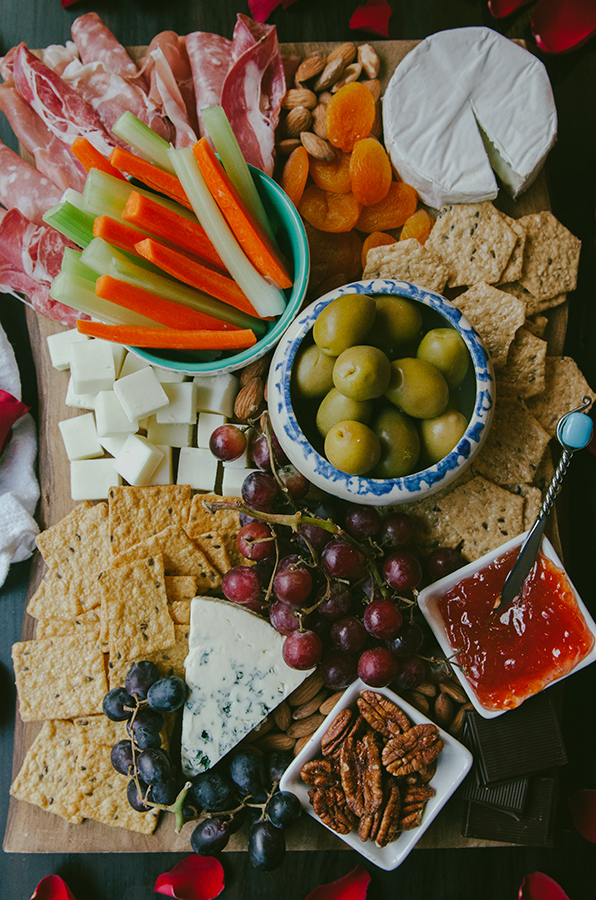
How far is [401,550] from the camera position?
4.30ft

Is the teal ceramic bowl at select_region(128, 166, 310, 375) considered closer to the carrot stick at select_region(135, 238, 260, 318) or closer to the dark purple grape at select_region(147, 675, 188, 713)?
the carrot stick at select_region(135, 238, 260, 318)

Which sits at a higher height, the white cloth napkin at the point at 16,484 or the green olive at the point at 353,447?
the green olive at the point at 353,447

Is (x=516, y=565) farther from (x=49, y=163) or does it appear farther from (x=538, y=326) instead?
(x=49, y=163)

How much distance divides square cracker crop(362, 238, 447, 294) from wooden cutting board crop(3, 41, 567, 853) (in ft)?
0.98

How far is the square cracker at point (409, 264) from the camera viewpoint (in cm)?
134

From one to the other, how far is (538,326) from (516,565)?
58 cm

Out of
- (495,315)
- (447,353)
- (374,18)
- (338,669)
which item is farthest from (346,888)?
(374,18)

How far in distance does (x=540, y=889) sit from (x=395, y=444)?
4.07 ft

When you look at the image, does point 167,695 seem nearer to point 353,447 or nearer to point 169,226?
point 353,447

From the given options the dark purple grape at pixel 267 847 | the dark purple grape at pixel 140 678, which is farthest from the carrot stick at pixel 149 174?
the dark purple grape at pixel 267 847

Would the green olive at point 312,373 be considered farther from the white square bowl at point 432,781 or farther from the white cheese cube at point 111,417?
the white square bowl at point 432,781

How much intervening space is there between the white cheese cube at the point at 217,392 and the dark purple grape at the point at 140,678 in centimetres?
60

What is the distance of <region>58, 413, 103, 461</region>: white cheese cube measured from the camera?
1.44m

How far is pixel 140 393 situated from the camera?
1346 mm
